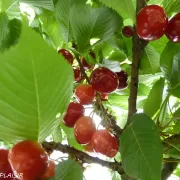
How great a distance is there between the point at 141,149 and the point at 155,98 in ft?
0.61

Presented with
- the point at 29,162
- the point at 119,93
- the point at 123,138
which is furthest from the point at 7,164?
the point at 119,93

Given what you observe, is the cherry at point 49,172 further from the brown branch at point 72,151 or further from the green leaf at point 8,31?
the green leaf at point 8,31

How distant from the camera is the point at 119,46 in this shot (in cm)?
72

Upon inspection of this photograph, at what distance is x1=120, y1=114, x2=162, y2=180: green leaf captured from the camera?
1.82 ft

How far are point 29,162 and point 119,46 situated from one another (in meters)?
0.33

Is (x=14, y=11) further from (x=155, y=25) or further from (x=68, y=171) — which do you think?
(x=68, y=171)

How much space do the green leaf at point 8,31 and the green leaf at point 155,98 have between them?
11.4 inches

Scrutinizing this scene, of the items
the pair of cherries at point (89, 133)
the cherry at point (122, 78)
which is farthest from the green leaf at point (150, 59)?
the pair of cherries at point (89, 133)

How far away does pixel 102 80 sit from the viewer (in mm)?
703

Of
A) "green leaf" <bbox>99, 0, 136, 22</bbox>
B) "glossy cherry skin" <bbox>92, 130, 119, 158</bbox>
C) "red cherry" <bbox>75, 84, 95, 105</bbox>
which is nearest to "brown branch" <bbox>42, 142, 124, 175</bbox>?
"glossy cherry skin" <bbox>92, 130, 119, 158</bbox>

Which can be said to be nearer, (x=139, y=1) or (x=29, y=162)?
(x=29, y=162)

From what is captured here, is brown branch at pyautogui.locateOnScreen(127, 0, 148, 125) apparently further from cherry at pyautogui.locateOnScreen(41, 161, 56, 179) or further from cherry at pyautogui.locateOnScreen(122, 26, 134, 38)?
cherry at pyautogui.locateOnScreen(41, 161, 56, 179)

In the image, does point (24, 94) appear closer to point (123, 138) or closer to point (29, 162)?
point (29, 162)

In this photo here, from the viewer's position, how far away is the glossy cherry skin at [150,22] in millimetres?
619
